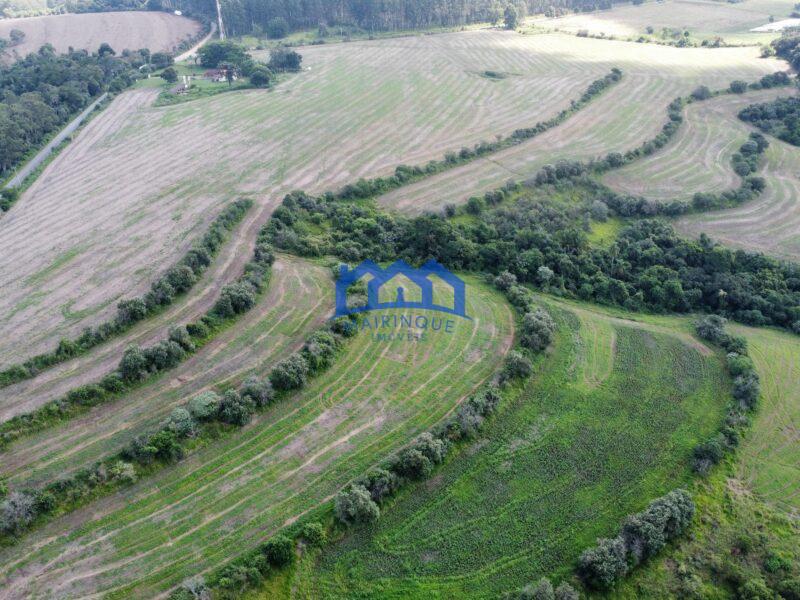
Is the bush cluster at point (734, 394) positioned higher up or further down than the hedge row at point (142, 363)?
further down

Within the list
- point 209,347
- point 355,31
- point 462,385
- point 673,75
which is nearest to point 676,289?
point 462,385

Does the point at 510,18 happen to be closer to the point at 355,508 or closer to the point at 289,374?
the point at 289,374

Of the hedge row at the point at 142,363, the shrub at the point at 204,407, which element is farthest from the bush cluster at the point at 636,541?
the hedge row at the point at 142,363

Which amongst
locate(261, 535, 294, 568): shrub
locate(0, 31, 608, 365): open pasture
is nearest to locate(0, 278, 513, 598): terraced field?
locate(261, 535, 294, 568): shrub

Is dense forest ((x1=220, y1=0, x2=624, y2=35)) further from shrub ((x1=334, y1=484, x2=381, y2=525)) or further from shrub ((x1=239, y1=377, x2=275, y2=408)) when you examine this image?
shrub ((x1=334, y1=484, x2=381, y2=525))

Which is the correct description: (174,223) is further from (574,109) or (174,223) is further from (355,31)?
(355,31)

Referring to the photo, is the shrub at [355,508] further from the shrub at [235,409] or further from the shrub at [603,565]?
the shrub at [603,565]
